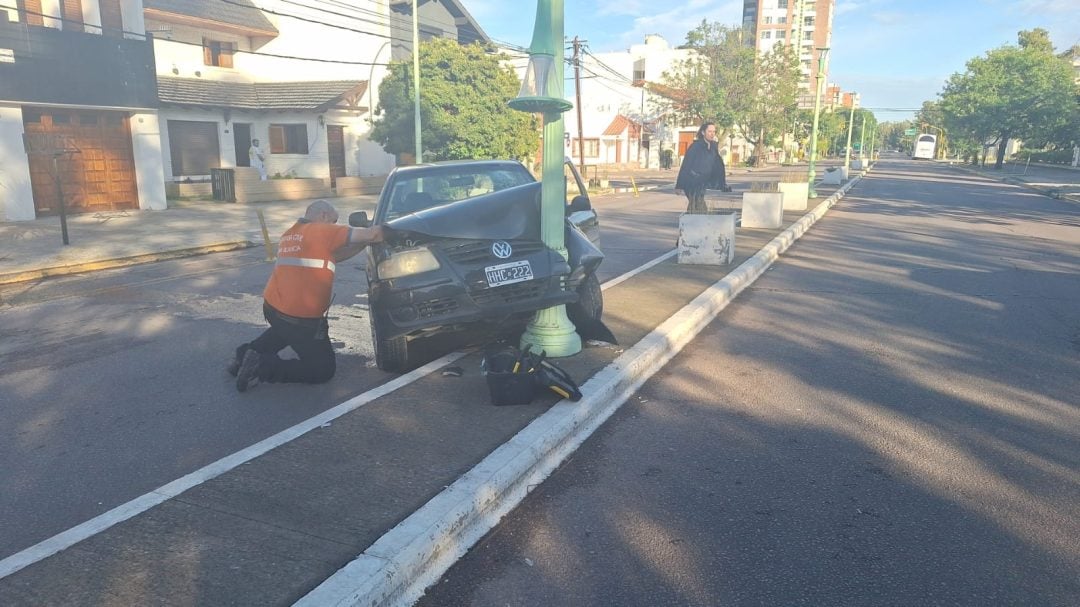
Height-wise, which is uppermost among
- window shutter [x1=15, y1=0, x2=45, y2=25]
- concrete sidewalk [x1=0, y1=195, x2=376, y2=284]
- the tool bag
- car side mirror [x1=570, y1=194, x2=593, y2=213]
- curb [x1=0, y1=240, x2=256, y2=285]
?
window shutter [x1=15, y1=0, x2=45, y2=25]

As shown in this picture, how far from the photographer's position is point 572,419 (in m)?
4.60

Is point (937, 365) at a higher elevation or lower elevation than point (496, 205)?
lower

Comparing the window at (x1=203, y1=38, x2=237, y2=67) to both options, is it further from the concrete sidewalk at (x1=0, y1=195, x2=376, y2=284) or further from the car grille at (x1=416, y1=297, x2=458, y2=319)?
the car grille at (x1=416, y1=297, x2=458, y2=319)

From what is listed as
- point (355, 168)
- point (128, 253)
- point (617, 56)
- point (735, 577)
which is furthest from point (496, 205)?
point (617, 56)

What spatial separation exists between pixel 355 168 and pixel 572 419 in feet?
97.5

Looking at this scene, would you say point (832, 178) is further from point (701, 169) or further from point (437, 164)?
point (437, 164)

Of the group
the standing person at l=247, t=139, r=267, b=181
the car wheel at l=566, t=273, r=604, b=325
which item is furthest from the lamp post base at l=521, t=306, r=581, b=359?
the standing person at l=247, t=139, r=267, b=181

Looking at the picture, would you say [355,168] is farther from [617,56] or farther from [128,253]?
[617,56]

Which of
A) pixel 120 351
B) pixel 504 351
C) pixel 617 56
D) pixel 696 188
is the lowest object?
pixel 120 351

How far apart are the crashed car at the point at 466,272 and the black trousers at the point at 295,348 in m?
0.41

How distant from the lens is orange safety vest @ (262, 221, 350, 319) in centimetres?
546

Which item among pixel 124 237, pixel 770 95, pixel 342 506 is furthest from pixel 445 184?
pixel 770 95

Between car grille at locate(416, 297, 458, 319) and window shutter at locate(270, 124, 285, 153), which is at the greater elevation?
window shutter at locate(270, 124, 285, 153)

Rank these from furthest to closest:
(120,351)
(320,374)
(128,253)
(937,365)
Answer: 1. (128,253)
2. (120,351)
3. (937,365)
4. (320,374)
